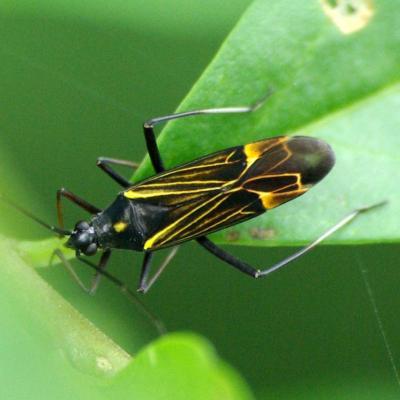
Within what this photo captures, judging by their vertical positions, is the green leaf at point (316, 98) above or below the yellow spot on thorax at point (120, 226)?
above

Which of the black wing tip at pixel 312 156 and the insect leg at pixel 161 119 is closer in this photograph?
the insect leg at pixel 161 119

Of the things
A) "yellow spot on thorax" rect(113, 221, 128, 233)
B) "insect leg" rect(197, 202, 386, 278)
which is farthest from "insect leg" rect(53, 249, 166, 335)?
"insect leg" rect(197, 202, 386, 278)

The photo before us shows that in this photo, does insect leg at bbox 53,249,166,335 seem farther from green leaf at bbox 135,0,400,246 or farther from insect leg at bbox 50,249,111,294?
green leaf at bbox 135,0,400,246

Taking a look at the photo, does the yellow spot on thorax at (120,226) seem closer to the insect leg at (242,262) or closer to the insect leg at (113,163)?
the insect leg at (113,163)

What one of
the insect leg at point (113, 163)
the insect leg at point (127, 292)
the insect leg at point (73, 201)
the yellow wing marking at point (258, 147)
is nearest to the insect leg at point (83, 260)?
the insect leg at point (127, 292)

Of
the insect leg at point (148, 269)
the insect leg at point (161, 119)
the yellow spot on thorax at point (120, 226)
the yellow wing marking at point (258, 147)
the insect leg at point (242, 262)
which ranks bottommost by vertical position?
the insect leg at point (242, 262)

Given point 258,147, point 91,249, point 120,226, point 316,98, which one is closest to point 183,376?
point 316,98

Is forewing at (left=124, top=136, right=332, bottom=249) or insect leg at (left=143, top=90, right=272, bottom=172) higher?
insect leg at (left=143, top=90, right=272, bottom=172)

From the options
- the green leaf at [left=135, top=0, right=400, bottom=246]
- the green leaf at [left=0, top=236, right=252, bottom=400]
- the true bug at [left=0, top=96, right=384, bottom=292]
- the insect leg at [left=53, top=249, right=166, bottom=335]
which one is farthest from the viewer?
the insect leg at [left=53, top=249, right=166, bottom=335]
